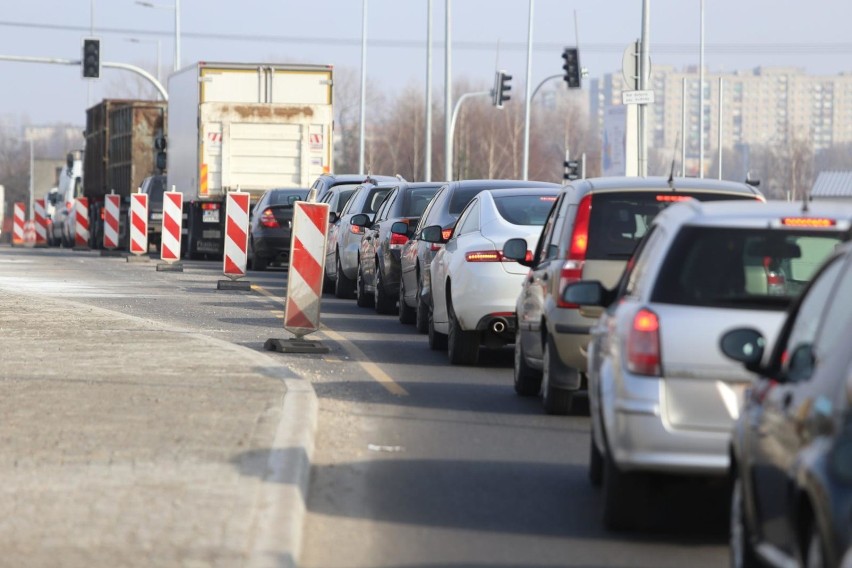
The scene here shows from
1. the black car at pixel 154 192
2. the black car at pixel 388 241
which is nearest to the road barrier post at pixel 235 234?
the black car at pixel 388 241

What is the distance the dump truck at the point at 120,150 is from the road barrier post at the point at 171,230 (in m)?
10.8

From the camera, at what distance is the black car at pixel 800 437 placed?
447 cm

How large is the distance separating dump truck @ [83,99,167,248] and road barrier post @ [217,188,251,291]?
17.6 meters

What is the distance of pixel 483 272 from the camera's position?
14.1m

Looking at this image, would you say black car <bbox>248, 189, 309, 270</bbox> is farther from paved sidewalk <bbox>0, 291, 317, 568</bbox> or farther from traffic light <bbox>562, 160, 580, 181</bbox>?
traffic light <bbox>562, 160, 580, 181</bbox>

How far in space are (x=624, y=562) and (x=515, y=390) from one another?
5.89 meters

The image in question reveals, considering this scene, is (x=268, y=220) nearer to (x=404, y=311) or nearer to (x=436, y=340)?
(x=404, y=311)

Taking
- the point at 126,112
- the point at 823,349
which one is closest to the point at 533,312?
the point at 823,349

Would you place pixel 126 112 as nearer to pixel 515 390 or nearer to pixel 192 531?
pixel 515 390

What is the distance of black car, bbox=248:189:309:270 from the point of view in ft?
105

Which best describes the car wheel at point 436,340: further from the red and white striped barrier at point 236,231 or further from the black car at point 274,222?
the black car at point 274,222

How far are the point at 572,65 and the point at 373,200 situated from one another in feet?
91.2

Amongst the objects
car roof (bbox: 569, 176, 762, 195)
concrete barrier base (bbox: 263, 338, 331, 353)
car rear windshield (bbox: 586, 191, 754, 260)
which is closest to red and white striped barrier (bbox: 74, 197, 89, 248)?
concrete barrier base (bbox: 263, 338, 331, 353)

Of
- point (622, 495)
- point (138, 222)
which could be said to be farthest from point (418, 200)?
point (138, 222)
